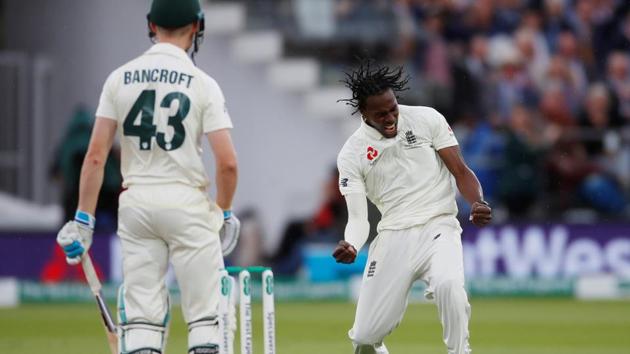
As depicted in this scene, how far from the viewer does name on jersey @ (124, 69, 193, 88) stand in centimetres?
555

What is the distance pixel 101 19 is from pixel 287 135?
3.08 m

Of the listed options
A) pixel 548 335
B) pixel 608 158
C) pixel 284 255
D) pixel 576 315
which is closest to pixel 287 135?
pixel 284 255

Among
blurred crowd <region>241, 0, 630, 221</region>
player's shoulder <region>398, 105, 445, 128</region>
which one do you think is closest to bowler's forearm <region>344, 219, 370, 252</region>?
player's shoulder <region>398, 105, 445, 128</region>

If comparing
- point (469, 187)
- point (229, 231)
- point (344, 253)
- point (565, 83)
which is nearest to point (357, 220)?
point (344, 253)

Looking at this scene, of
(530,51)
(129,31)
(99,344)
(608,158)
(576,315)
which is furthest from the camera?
(129,31)

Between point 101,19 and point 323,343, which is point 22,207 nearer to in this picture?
point 101,19

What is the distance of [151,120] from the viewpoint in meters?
5.54

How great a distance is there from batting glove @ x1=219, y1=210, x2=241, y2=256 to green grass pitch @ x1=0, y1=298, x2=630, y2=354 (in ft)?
11.7

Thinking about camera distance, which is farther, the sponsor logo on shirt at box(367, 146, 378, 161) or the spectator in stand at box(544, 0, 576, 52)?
the spectator in stand at box(544, 0, 576, 52)

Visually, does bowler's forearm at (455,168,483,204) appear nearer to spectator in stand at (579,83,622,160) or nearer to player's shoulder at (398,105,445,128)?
player's shoulder at (398,105,445,128)

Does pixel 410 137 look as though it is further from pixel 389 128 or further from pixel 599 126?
pixel 599 126

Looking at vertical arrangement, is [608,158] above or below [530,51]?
below

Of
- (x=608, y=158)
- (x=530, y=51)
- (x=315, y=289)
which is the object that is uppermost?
(x=530, y=51)

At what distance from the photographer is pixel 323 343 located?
1013 centimetres
